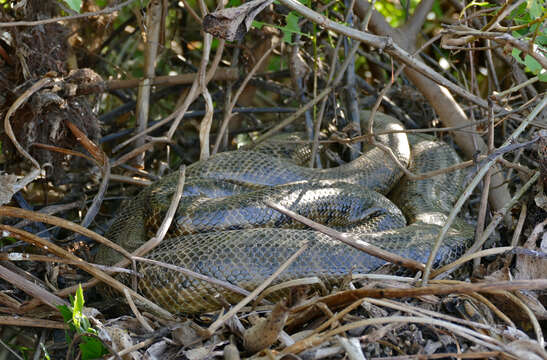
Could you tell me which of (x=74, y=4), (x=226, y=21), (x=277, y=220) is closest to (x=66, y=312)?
(x=74, y=4)

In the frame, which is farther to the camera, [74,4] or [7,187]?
[7,187]

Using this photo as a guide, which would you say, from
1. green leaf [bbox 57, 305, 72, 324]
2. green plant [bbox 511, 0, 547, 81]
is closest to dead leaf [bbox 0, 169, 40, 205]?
green leaf [bbox 57, 305, 72, 324]

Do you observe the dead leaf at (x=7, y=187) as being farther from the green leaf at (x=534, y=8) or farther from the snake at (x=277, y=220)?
the green leaf at (x=534, y=8)

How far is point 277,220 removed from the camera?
12.4 ft

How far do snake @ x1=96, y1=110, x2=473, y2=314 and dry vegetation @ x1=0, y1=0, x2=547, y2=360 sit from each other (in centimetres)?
21

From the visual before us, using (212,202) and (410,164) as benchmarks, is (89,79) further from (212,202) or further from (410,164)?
(410,164)

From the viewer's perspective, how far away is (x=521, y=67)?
442cm

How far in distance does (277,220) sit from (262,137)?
1.15 m

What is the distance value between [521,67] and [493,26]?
1839 mm

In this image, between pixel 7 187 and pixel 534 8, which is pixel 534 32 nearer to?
pixel 534 8

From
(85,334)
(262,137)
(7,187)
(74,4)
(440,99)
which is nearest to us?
(85,334)

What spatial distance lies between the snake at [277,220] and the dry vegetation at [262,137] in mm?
205

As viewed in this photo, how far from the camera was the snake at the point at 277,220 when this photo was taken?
3.23m

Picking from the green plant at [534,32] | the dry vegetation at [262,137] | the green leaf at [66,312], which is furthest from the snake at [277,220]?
the green plant at [534,32]
